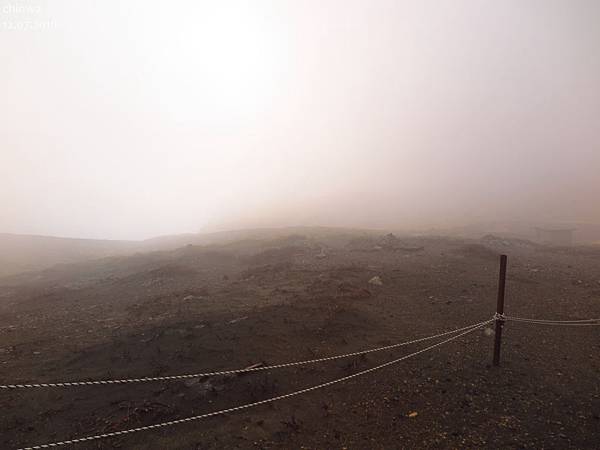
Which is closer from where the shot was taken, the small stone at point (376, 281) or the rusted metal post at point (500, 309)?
the rusted metal post at point (500, 309)

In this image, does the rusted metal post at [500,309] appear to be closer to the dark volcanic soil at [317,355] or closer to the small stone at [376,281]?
the dark volcanic soil at [317,355]

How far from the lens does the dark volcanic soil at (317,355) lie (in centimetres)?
938

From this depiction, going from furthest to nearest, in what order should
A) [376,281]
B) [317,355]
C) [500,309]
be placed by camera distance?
[376,281], [317,355], [500,309]

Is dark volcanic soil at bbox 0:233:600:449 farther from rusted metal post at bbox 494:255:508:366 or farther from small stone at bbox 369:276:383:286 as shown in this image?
rusted metal post at bbox 494:255:508:366

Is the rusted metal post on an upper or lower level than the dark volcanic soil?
upper

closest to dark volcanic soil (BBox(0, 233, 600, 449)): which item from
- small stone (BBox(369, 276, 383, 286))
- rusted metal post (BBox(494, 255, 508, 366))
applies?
small stone (BBox(369, 276, 383, 286))

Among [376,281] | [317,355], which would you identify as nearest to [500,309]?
[317,355]

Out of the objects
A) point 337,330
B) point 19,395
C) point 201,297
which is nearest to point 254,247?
point 201,297

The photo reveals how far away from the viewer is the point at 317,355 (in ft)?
43.8

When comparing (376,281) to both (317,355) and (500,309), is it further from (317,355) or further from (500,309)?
(500,309)

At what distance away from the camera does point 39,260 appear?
46625 mm

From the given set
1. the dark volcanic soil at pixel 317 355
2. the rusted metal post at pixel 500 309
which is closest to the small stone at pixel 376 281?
the dark volcanic soil at pixel 317 355

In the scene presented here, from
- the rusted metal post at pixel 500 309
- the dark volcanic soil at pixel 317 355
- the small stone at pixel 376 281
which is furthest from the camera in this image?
the small stone at pixel 376 281

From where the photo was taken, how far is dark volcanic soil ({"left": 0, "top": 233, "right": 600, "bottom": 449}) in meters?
9.38
